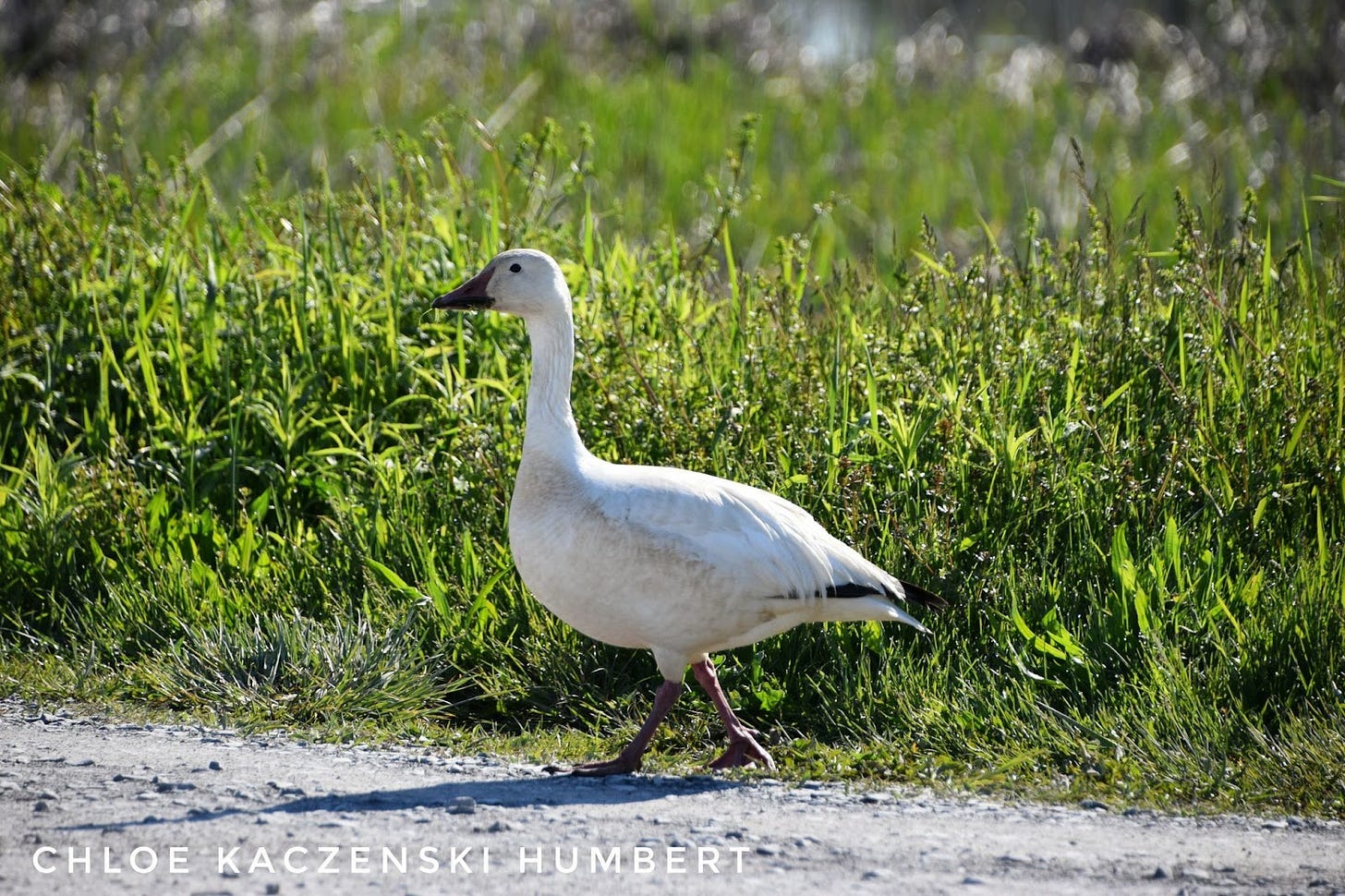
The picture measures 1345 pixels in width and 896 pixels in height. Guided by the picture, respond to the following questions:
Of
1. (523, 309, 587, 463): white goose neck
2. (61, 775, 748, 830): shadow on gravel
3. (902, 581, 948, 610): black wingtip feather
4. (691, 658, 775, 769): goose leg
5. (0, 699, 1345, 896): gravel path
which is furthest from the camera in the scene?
(902, 581, 948, 610): black wingtip feather

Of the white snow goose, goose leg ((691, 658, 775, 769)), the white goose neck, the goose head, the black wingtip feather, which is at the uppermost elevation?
the goose head

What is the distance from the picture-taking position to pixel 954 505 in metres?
5.86

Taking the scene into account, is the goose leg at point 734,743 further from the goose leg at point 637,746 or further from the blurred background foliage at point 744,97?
the blurred background foliage at point 744,97

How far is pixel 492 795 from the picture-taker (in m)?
4.48

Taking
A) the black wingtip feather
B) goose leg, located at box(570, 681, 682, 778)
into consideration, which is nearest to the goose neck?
goose leg, located at box(570, 681, 682, 778)

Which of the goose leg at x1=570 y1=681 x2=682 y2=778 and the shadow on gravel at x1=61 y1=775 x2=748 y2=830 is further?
the goose leg at x1=570 y1=681 x2=682 y2=778

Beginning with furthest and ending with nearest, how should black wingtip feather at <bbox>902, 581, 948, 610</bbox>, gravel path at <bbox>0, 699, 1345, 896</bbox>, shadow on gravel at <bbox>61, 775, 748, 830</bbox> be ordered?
1. black wingtip feather at <bbox>902, 581, 948, 610</bbox>
2. shadow on gravel at <bbox>61, 775, 748, 830</bbox>
3. gravel path at <bbox>0, 699, 1345, 896</bbox>

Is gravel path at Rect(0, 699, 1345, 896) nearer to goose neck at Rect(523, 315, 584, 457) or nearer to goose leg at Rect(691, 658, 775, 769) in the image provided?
goose leg at Rect(691, 658, 775, 769)

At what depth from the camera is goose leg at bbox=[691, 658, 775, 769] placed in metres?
4.93

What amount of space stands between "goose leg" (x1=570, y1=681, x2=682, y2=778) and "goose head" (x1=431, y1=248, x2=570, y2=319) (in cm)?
142

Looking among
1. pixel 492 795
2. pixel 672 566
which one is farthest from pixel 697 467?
pixel 492 795

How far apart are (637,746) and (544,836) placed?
86cm

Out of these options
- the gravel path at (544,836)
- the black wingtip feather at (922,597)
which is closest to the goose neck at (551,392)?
the gravel path at (544,836)

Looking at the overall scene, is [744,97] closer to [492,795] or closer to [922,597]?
[922,597]
